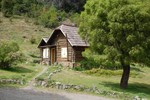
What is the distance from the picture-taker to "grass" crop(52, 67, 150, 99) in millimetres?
23073

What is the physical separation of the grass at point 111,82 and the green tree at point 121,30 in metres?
Answer: 2.45

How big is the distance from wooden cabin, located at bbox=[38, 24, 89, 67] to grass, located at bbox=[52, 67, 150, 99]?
676 centimetres

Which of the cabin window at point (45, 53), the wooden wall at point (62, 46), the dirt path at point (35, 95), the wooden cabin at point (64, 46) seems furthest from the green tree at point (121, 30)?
the cabin window at point (45, 53)

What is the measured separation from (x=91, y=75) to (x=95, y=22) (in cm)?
936

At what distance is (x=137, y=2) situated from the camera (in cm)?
2362

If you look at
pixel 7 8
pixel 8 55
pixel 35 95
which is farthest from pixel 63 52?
pixel 7 8

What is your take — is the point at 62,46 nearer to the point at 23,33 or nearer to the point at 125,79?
the point at 125,79

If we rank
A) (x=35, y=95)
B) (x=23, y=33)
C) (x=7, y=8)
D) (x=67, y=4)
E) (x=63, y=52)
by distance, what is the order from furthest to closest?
(x=67, y=4) < (x=7, y=8) < (x=23, y=33) < (x=63, y=52) < (x=35, y=95)

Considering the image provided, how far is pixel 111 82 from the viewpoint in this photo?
27.9 metres

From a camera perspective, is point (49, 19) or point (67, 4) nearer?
point (49, 19)

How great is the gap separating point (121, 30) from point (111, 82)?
257 inches

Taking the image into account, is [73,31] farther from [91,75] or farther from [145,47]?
[145,47]

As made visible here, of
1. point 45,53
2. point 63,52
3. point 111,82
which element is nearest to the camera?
point 111,82

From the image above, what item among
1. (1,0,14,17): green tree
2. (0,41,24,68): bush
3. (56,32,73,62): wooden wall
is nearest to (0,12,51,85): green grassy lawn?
(1,0,14,17): green tree
